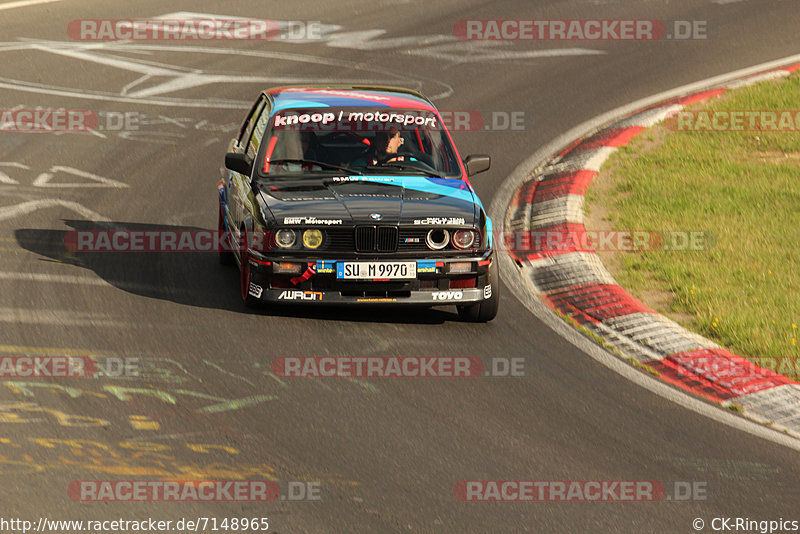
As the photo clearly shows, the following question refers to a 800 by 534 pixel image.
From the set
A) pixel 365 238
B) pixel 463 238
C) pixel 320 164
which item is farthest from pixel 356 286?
pixel 320 164

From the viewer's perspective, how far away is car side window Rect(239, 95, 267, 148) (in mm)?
10414

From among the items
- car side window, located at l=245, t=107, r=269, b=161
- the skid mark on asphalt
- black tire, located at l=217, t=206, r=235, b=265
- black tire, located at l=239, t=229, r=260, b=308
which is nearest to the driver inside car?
car side window, located at l=245, t=107, r=269, b=161

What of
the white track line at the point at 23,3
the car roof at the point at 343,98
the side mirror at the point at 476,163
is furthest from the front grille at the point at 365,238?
the white track line at the point at 23,3

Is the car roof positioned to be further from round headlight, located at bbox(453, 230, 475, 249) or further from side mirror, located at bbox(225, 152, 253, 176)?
round headlight, located at bbox(453, 230, 475, 249)

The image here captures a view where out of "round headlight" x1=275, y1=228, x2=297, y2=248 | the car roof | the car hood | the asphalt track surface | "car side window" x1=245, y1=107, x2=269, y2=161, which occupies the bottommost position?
the asphalt track surface

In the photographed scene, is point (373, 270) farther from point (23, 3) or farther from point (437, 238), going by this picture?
point (23, 3)

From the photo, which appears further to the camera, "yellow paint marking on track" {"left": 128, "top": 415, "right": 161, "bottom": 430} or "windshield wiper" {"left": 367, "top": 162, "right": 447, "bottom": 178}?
"windshield wiper" {"left": 367, "top": 162, "right": 447, "bottom": 178}

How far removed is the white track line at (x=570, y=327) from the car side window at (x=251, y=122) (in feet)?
8.81

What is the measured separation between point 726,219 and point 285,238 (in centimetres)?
505

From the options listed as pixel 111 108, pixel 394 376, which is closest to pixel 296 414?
pixel 394 376

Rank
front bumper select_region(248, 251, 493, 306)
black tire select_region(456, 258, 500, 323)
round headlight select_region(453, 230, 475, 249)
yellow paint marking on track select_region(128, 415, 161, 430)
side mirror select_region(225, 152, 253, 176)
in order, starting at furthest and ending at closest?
side mirror select_region(225, 152, 253, 176)
black tire select_region(456, 258, 500, 323)
round headlight select_region(453, 230, 475, 249)
front bumper select_region(248, 251, 493, 306)
yellow paint marking on track select_region(128, 415, 161, 430)

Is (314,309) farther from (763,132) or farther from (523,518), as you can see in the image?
(763,132)

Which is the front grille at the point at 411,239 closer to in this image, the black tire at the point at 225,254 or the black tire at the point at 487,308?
the black tire at the point at 487,308

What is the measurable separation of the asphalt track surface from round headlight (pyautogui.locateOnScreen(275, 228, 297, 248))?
0.61m
